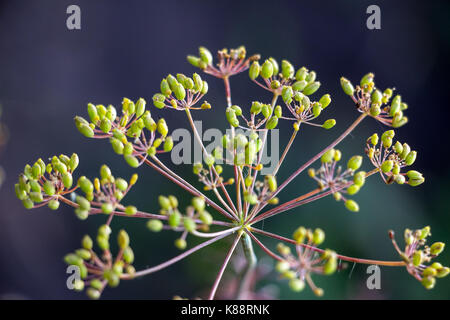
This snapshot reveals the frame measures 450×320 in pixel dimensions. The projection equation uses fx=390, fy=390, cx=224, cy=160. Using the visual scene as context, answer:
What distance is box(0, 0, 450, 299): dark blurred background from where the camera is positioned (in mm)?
5031

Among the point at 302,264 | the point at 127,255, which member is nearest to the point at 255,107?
the point at 302,264

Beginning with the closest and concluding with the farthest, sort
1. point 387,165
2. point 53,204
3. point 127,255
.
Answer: point 127,255 → point 53,204 → point 387,165

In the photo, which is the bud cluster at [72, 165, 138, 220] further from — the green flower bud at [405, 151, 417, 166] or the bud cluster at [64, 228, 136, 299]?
the green flower bud at [405, 151, 417, 166]

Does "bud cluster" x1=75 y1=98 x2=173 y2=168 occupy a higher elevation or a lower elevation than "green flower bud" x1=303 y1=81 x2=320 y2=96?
lower

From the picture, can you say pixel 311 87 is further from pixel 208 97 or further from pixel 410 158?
pixel 208 97

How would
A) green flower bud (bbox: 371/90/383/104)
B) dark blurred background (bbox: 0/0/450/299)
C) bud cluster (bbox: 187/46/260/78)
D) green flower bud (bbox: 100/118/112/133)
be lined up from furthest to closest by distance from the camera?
dark blurred background (bbox: 0/0/450/299) < bud cluster (bbox: 187/46/260/78) < green flower bud (bbox: 371/90/383/104) < green flower bud (bbox: 100/118/112/133)

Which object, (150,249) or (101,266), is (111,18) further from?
(101,266)

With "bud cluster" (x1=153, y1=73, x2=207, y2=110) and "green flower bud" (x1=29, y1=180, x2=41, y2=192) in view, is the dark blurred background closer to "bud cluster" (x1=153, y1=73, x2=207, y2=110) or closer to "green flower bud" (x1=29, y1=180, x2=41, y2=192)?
"bud cluster" (x1=153, y1=73, x2=207, y2=110)

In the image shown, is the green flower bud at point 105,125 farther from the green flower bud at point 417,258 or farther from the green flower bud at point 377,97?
the green flower bud at point 417,258

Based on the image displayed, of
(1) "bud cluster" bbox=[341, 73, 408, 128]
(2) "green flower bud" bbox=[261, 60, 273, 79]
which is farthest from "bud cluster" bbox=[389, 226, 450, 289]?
(2) "green flower bud" bbox=[261, 60, 273, 79]

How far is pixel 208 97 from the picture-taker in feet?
21.4

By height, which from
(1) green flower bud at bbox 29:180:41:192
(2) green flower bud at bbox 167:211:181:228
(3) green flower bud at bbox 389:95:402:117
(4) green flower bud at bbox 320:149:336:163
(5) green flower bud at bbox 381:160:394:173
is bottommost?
(2) green flower bud at bbox 167:211:181:228

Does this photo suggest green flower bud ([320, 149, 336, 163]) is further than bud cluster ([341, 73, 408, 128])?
No

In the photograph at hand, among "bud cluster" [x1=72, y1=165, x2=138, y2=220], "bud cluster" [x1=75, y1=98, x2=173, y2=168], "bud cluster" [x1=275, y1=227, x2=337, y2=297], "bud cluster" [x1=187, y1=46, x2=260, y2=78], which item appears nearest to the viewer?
"bud cluster" [x1=275, y1=227, x2=337, y2=297]
